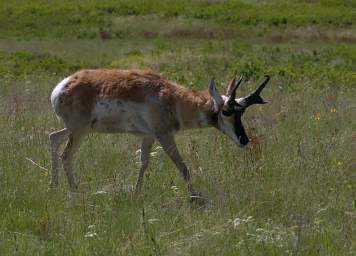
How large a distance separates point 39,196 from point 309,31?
127ft

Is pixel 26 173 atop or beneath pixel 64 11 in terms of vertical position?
atop

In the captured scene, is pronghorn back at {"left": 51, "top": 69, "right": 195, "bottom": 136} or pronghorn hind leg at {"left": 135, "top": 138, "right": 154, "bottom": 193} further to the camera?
pronghorn back at {"left": 51, "top": 69, "right": 195, "bottom": 136}

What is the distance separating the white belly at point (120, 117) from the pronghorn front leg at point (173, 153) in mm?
177

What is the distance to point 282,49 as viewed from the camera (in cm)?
3612

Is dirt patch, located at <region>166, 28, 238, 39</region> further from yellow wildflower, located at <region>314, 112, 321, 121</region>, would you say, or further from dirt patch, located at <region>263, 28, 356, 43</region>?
yellow wildflower, located at <region>314, 112, 321, 121</region>

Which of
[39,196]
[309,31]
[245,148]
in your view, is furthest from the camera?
[309,31]

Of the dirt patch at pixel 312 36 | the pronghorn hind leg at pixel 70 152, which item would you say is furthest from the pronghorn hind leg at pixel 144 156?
the dirt patch at pixel 312 36

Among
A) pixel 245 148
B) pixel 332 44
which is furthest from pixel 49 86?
pixel 332 44

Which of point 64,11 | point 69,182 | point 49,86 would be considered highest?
point 69,182

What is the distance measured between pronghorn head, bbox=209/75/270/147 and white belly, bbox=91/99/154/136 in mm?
788

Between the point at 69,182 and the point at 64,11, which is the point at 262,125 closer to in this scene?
the point at 69,182

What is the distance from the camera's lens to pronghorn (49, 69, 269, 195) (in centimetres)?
921

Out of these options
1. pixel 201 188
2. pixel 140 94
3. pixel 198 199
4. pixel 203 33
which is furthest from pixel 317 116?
pixel 203 33

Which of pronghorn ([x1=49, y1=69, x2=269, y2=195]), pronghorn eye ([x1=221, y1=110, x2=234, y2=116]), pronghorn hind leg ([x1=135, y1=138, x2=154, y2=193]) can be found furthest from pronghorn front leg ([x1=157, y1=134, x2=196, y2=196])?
pronghorn eye ([x1=221, y1=110, x2=234, y2=116])
